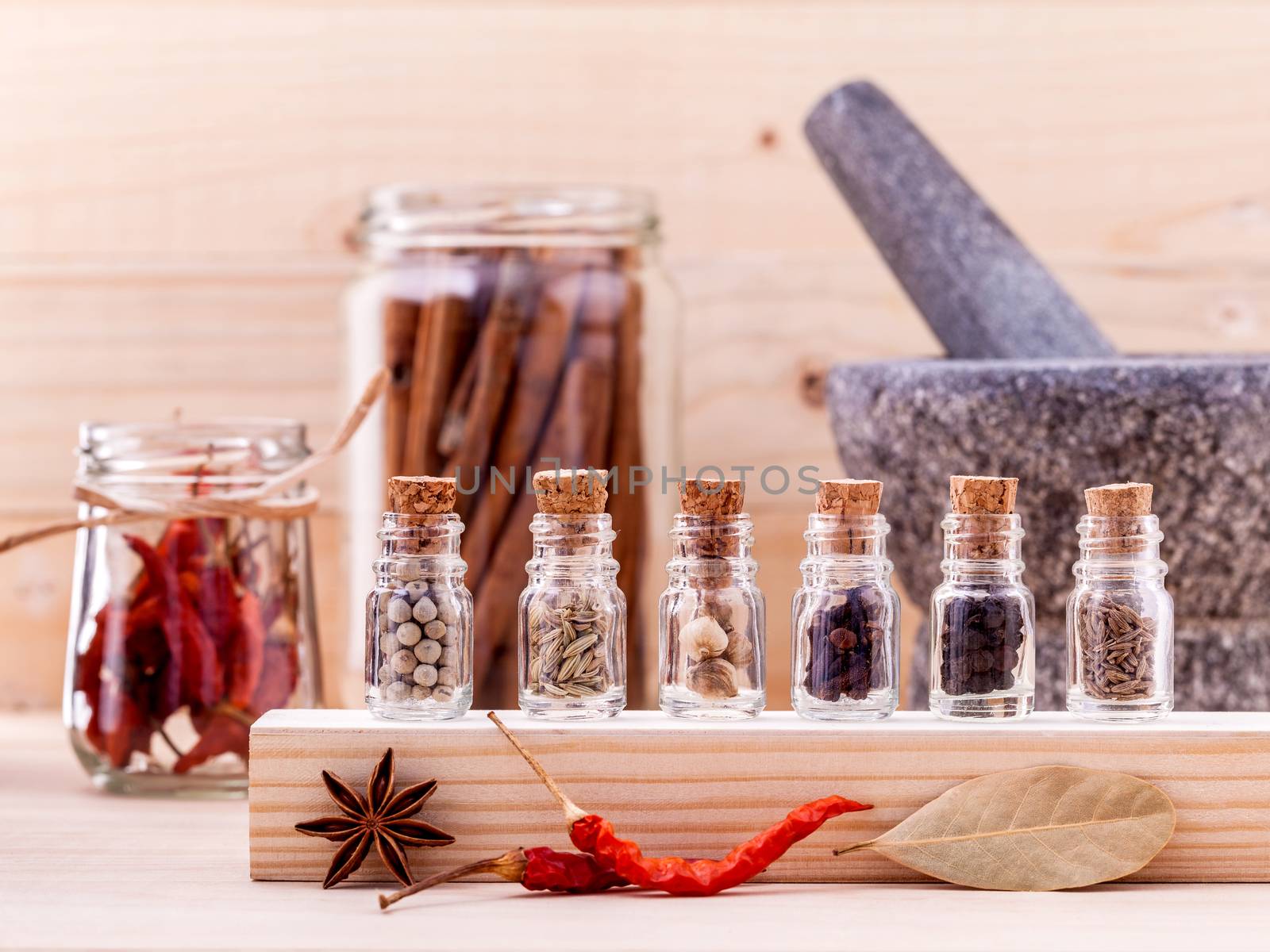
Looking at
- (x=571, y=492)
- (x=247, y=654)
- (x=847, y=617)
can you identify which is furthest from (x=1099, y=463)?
(x=247, y=654)

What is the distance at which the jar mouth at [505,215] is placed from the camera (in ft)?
3.48

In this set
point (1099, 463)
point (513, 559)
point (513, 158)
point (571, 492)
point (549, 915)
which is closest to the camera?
point (549, 915)

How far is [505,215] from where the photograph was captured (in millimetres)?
1062

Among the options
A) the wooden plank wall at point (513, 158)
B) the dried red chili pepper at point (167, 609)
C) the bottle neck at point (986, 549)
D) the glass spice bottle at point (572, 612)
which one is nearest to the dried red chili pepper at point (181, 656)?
the dried red chili pepper at point (167, 609)

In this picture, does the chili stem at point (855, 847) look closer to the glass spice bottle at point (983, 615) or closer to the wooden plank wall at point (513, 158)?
the glass spice bottle at point (983, 615)

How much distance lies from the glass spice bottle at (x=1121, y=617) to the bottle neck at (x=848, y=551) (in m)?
0.11

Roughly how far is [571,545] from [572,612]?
0.13 feet

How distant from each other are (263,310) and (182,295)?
81mm

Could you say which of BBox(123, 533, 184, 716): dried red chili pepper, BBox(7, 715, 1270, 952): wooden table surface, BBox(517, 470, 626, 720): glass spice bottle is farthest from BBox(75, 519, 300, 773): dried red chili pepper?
BBox(517, 470, 626, 720): glass spice bottle

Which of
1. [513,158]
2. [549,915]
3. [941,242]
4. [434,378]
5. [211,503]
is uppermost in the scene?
[513,158]

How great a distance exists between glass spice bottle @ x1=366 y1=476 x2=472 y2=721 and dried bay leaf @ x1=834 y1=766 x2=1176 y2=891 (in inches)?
9.3

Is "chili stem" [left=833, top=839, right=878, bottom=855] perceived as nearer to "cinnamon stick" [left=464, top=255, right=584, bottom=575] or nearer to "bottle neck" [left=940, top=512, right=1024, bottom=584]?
"bottle neck" [left=940, top=512, right=1024, bottom=584]

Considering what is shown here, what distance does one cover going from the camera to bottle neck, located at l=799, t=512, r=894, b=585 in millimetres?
744

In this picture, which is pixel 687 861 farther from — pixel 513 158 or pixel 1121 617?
pixel 513 158
